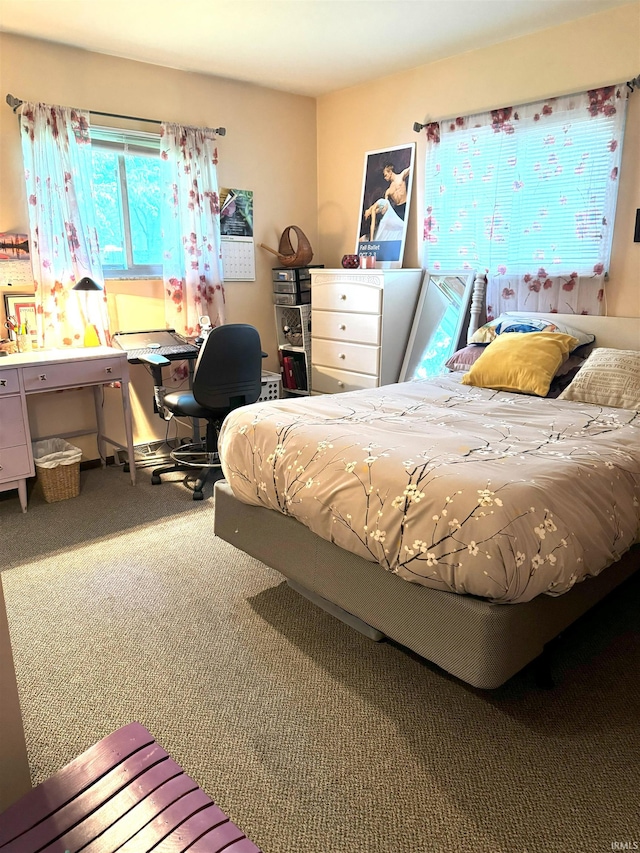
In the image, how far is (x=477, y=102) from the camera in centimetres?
364

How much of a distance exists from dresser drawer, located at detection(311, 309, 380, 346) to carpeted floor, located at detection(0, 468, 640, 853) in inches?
75.3

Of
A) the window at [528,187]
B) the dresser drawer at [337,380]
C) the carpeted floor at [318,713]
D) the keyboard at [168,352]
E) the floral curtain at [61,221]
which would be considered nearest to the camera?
the carpeted floor at [318,713]

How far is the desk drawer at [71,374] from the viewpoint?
3113 millimetres

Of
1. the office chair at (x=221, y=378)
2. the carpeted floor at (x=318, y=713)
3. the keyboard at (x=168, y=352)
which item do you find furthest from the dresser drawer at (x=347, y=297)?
the carpeted floor at (x=318, y=713)

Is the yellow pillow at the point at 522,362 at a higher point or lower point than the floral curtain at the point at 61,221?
lower

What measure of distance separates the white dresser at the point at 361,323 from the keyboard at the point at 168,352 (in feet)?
3.24

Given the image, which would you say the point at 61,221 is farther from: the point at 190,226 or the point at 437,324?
the point at 437,324

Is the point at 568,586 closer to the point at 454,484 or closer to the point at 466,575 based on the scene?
the point at 466,575

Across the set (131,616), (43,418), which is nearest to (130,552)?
(131,616)

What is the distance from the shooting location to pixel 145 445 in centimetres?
418

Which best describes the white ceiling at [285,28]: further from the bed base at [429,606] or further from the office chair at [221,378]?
the bed base at [429,606]

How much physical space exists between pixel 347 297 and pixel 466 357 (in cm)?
103

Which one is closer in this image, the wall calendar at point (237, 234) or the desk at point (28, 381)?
the desk at point (28, 381)

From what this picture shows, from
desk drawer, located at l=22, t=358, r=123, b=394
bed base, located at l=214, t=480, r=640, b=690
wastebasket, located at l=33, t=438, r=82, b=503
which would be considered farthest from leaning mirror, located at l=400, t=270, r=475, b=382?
wastebasket, located at l=33, t=438, r=82, b=503
